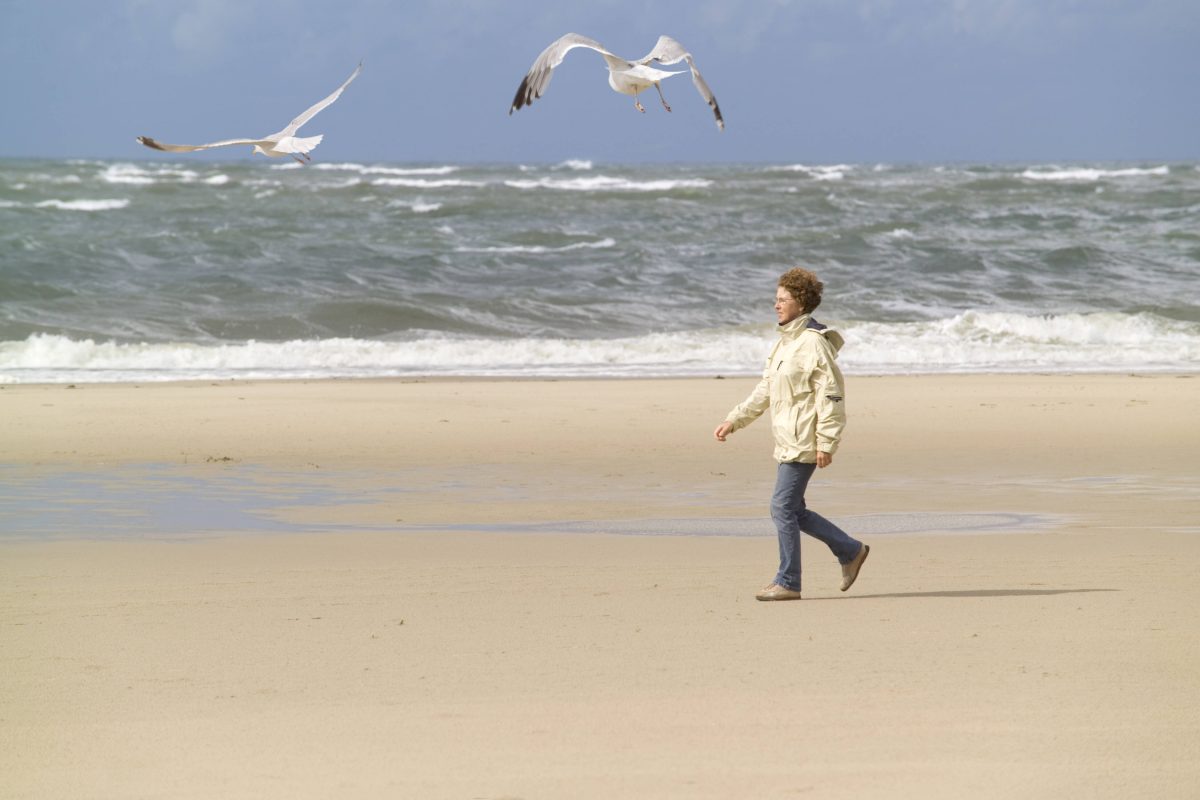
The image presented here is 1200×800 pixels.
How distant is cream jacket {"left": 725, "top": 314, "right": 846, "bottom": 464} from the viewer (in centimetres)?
464

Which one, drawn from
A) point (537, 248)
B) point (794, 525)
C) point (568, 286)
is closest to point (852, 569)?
point (794, 525)

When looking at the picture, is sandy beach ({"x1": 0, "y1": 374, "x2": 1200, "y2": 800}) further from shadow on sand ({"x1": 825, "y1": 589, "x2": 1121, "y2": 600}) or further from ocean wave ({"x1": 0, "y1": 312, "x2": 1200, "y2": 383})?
ocean wave ({"x1": 0, "y1": 312, "x2": 1200, "y2": 383})

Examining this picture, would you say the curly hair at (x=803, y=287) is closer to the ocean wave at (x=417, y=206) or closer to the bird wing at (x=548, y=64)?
the bird wing at (x=548, y=64)

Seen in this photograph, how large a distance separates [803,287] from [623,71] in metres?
3.93

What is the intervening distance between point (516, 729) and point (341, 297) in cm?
1492

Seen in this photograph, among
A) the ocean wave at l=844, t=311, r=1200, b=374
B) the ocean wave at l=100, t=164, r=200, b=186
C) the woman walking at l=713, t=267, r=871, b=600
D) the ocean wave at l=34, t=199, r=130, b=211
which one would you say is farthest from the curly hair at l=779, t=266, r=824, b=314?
the ocean wave at l=100, t=164, r=200, b=186

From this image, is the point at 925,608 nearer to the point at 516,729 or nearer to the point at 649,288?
the point at 516,729

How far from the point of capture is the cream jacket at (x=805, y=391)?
464 cm

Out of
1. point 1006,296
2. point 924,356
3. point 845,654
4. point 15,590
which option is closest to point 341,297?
point 924,356

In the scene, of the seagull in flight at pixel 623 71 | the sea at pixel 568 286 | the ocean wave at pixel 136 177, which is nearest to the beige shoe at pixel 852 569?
the seagull in flight at pixel 623 71

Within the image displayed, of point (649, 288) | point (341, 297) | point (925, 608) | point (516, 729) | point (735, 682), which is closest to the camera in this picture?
point (516, 729)

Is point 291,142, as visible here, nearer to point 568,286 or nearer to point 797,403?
point 797,403

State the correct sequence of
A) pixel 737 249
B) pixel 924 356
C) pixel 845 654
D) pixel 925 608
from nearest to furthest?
pixel 845 654, pixel 925 608, pixel 924 356, pixel 737 249

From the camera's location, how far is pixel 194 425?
9.09 m
